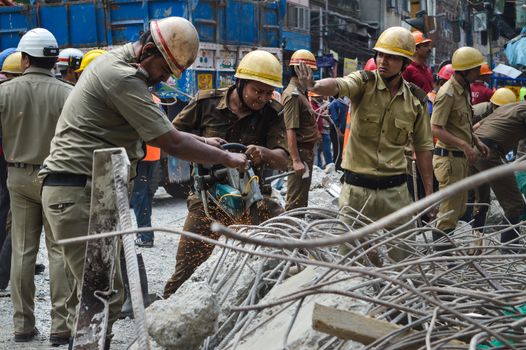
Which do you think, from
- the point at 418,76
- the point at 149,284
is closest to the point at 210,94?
the point at 149,284

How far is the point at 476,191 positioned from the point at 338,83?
3.75 metres

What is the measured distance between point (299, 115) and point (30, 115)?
3550 mm

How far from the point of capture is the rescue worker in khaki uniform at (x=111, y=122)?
450cm

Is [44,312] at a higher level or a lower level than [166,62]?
lower

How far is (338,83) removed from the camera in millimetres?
5926

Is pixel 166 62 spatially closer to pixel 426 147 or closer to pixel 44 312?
pixel 426 147

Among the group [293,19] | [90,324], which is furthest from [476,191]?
[293,19]

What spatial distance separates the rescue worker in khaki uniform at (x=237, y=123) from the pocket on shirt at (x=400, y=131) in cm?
76

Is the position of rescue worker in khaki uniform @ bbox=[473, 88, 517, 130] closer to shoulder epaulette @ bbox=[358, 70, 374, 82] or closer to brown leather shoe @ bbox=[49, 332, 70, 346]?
shoulder epaulette @ bbox=[358, 70, 374, 82]

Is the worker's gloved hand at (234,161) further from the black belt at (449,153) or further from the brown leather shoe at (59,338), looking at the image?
the black belt at (449,153)

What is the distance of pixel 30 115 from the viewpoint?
20.0 feet

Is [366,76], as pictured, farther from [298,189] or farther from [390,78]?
[298,189]

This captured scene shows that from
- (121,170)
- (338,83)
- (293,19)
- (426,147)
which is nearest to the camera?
(121,170)

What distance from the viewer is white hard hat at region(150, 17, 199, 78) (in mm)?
4578
